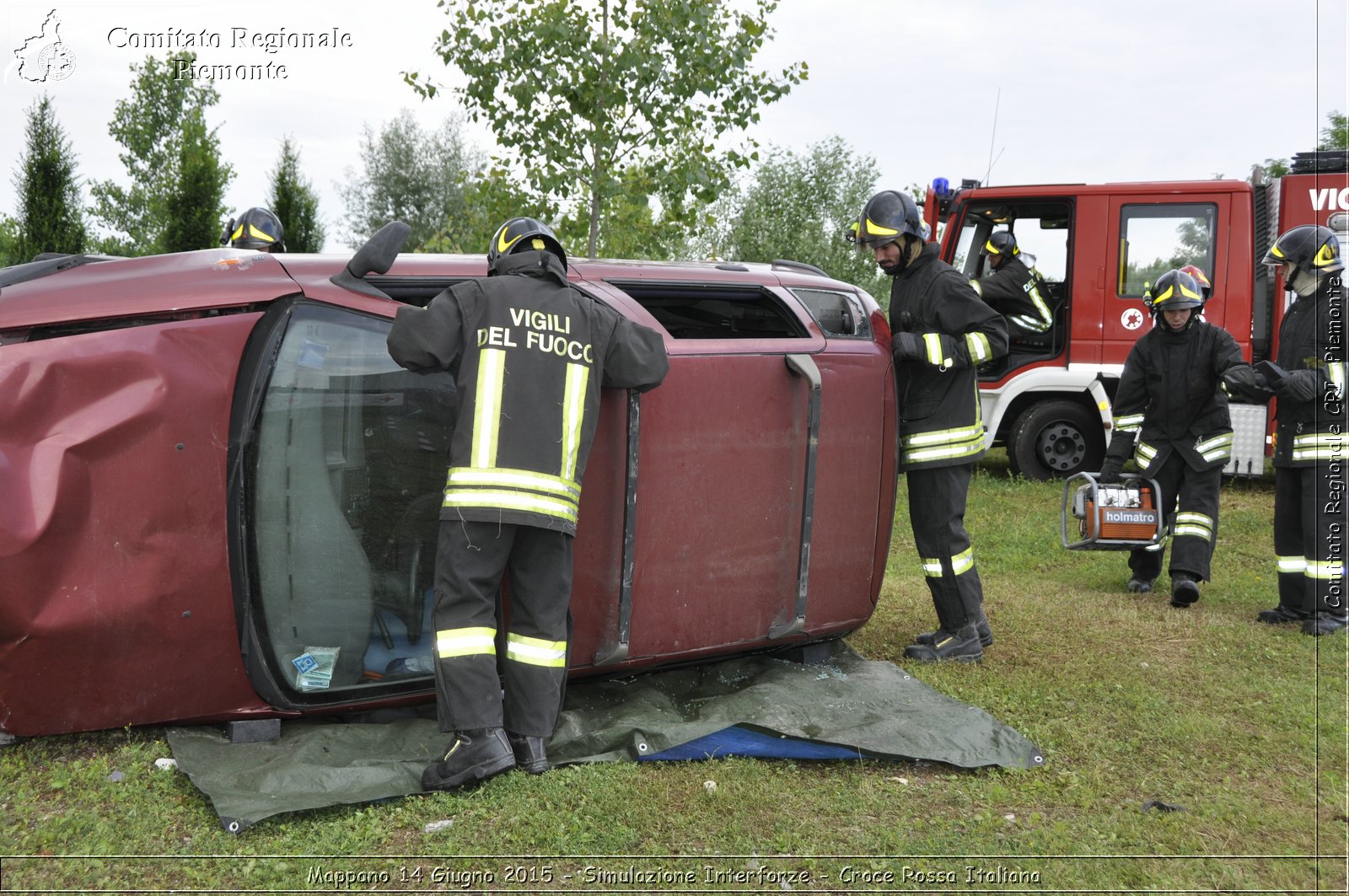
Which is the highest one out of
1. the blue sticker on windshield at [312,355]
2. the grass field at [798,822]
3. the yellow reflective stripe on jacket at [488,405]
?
the blue sticker on windshield at [312,355]

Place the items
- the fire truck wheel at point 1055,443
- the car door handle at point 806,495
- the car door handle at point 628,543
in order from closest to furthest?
the car door handle at point 628,543, the car door handle at point 806,495, the fire truck wheel at point 1055,443

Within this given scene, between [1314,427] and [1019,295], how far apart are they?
3827mm

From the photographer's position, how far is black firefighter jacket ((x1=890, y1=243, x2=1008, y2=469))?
445 cm

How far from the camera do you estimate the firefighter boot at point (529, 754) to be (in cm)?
314

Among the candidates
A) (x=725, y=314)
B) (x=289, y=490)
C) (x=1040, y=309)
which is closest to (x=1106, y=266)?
(x=1040, y=309)

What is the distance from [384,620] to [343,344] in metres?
0.83

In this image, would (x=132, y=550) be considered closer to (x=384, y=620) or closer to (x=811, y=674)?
(x=384, y=620)

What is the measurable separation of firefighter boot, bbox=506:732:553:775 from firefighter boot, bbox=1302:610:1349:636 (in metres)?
3.88

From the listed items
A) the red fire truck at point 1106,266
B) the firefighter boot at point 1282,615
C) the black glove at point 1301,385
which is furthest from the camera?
the red fire truck at point 1106,266

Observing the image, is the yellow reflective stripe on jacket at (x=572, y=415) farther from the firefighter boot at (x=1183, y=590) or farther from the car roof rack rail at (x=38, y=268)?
the firefighter boot at (x=1183, y=590)

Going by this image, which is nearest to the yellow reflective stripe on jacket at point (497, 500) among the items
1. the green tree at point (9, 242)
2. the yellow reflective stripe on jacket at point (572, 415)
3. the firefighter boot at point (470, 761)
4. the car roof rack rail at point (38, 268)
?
the yellow reflective stripe on jacket at point (572, 415)

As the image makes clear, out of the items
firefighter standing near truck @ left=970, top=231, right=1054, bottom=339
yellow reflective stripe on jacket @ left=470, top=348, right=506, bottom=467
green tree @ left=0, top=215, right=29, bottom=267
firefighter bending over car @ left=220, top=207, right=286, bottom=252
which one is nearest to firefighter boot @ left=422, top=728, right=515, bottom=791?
yellow reflective stripe on jacket @ left=470, top=348, right=506, bottom=467

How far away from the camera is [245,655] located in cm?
305

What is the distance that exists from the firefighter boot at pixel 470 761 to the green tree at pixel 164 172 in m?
14.0
